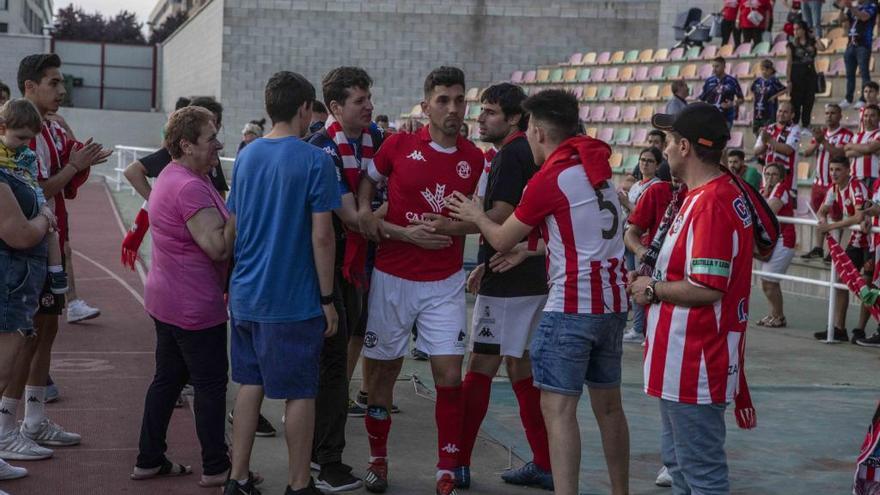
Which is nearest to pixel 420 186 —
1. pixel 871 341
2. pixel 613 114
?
pixel 871 341

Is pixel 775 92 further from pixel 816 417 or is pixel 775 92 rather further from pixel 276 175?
pixel 276 175

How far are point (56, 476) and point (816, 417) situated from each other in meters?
4.83

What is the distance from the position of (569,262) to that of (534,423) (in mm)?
1214

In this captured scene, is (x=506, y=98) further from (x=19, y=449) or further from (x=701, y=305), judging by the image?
(x=19, y=449)

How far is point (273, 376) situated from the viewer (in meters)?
5.19

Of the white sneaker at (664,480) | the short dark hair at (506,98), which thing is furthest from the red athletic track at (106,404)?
the short dark hair at (506,98)

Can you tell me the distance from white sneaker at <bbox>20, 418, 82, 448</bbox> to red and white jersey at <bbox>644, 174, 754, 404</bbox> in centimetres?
354

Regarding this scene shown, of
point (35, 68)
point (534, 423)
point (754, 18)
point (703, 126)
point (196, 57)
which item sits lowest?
point (534, 423)

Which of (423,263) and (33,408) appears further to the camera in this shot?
(33,408)

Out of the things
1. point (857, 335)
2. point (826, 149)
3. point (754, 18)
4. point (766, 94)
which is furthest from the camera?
point (754, 18)

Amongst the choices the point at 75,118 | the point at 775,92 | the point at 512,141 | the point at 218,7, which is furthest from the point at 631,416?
the point at 75,118

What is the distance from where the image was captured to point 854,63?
61.5ft

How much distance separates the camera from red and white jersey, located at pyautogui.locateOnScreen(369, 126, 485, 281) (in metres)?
5.75

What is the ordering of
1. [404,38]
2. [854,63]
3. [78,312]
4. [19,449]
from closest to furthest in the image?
[19,449] < [78,312] < [854,63] < [404,38]
